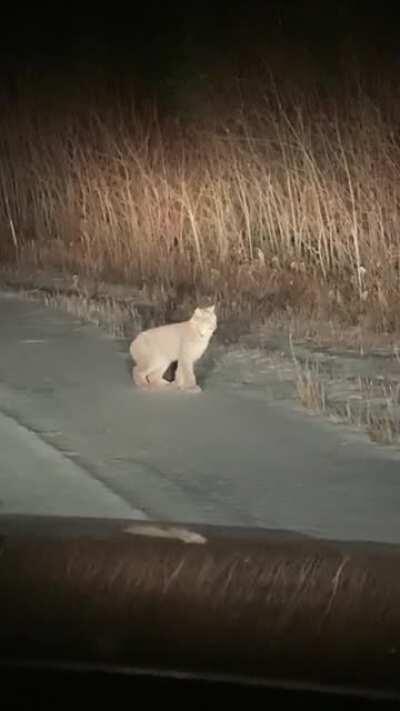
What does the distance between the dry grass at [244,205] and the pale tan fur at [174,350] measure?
3140 mm

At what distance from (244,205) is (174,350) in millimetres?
6662

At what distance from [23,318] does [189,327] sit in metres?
4.69

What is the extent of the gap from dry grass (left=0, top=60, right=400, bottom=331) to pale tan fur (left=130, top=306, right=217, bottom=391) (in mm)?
3140

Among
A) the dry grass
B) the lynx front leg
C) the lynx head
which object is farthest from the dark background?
the lynx front leg

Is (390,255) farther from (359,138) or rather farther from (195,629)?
(195,629)

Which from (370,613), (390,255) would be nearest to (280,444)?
(370,613)

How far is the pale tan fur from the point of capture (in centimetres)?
1023

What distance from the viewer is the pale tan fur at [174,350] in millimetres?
10227

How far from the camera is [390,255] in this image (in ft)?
48.1

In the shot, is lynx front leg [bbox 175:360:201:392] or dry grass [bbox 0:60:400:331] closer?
lynx front leg [bbox 175:360:201:392]

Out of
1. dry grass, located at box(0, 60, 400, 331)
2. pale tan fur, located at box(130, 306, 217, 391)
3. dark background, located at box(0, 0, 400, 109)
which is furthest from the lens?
dark background, located at box(0, 0, 400, 109)

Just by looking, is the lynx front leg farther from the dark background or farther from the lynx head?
the dark background

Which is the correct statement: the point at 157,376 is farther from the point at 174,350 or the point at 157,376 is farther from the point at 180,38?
the point at 180,38

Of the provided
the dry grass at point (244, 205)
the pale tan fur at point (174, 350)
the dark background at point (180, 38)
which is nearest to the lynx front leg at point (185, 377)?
the pale tan fur at point (174, 350)
